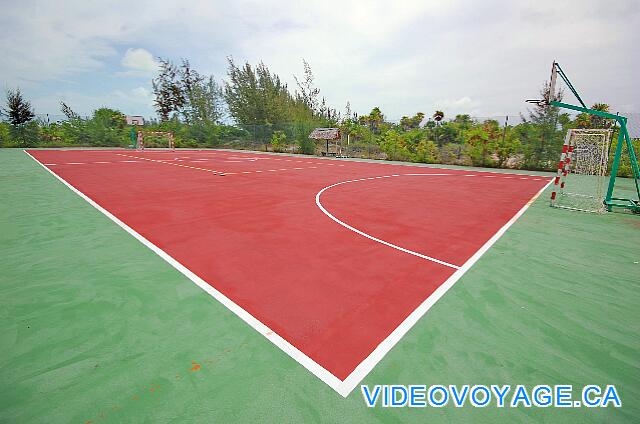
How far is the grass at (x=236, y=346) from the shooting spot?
200 centimetres

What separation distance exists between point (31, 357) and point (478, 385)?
3.42 m

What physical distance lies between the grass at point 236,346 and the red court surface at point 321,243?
0.27 meters

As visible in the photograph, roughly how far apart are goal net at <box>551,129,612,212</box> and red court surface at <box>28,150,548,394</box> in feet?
3.20

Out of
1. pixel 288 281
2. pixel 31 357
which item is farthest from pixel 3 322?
pixel 288 281

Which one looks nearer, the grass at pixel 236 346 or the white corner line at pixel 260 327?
the grass at pixel 236 346

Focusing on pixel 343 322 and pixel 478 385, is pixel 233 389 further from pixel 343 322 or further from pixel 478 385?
pixel 478 385

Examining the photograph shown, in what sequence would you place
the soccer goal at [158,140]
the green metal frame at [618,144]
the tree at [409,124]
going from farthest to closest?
1. the soccer goal at [158,140]
2. the tree at [409,124]
3. the green metal frame at [618,144]

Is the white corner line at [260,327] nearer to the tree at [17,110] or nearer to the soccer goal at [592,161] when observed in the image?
the soccer goal at [592,161]

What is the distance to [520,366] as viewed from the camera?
240 cm

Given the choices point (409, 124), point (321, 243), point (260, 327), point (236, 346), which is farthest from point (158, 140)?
point (236, 346)

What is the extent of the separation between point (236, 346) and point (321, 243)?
101 inches

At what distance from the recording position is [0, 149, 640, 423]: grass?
1998mm

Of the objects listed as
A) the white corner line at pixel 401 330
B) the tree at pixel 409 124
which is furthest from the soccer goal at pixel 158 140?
the white corner line at pixel 401 330

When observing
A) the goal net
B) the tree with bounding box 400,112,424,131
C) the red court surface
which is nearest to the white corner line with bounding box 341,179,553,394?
the red court surface
